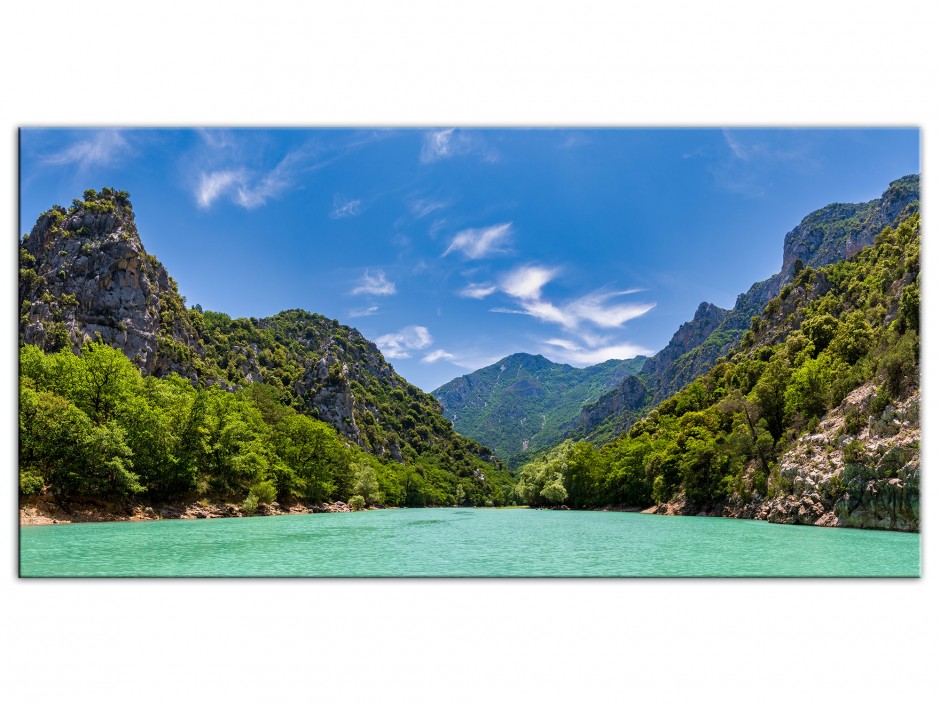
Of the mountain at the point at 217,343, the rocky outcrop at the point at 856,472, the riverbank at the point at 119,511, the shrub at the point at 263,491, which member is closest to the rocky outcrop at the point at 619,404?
the mountain at the point at 217,343

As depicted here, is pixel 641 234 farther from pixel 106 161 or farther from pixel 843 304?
pixel 843 304

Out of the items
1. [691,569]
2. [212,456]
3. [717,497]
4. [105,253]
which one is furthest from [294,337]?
[691,569]

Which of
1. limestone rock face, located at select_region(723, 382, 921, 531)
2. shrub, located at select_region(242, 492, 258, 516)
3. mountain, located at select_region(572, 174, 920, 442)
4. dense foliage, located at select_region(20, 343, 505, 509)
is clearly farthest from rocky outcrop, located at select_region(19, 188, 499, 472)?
mountain, located at select_region(572, 174, 920, 442)

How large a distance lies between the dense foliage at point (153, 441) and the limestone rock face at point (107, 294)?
10.6 feet

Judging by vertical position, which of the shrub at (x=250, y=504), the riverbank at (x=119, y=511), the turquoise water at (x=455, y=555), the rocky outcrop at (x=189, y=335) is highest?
the rocky outcrop at (x=189, y=335)

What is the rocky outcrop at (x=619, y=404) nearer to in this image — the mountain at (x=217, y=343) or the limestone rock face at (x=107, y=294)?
the mountain at (x=217, y=343)

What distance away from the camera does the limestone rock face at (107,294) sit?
2815 cm

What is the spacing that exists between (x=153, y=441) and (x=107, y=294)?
71.8 ft

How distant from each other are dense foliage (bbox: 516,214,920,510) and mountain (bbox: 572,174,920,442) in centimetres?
211

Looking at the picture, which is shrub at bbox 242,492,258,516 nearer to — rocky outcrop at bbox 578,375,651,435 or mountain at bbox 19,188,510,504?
mountain at bbox 19,188,510,504

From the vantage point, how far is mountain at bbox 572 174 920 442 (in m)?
23.3

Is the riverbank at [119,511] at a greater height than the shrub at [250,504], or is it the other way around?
the riverbank at [119,511]

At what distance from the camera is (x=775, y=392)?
111 feet
